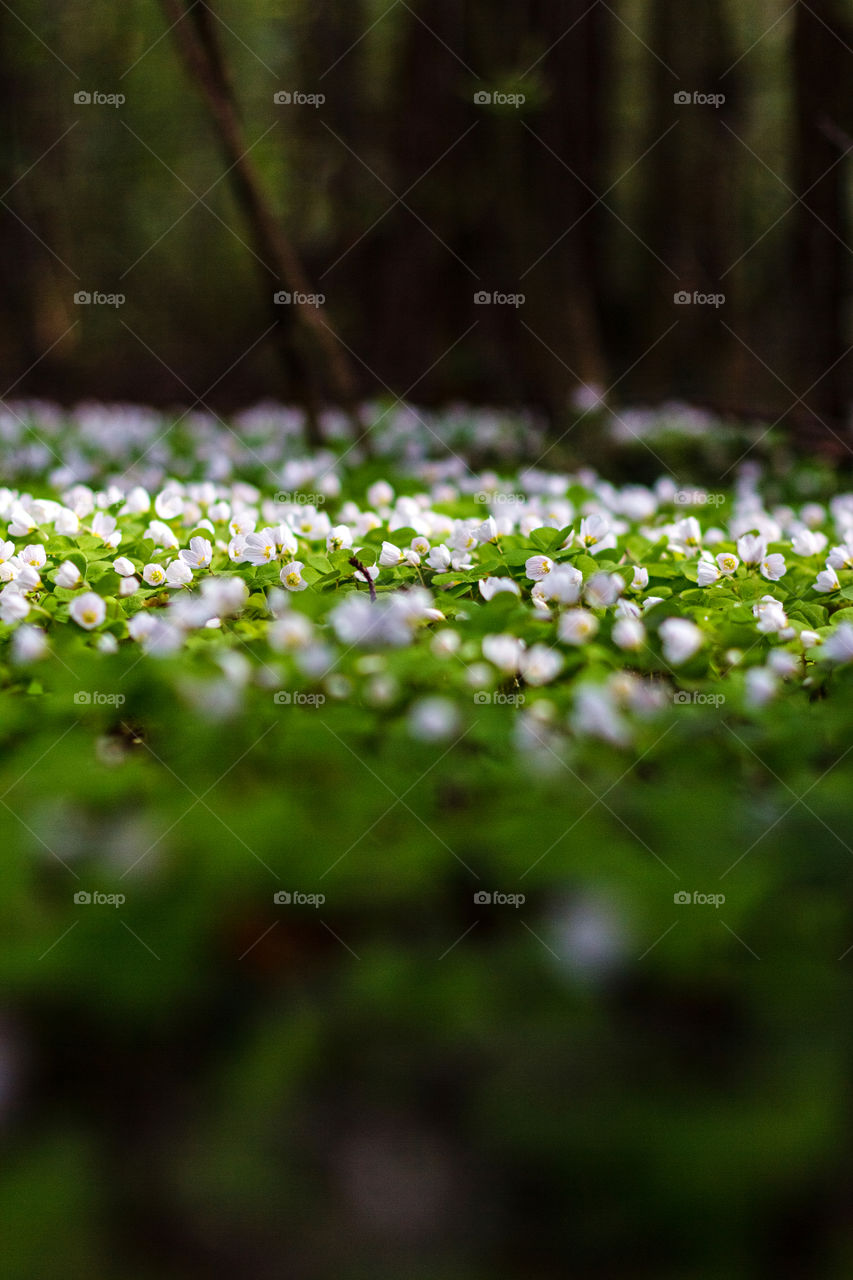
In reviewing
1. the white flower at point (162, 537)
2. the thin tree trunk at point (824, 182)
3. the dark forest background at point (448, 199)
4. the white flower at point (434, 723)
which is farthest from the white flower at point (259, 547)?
the thin tree trunk at point (824, 182)

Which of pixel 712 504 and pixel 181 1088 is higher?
pixel 181 1088

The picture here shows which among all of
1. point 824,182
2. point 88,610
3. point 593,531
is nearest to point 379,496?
point 593,531

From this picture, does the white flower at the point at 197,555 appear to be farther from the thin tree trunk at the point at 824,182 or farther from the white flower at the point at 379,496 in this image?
the thin tree trunk at the point at 824,182

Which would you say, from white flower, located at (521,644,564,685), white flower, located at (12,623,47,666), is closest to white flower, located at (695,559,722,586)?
white flower, located at (521,644,564,685)

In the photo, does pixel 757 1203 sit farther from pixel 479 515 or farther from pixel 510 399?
pixel 510 399

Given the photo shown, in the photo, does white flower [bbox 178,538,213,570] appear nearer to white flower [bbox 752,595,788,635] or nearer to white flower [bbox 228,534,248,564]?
white flower [bbox 228,534,248,564]

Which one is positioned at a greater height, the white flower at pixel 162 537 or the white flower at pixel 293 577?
the white flower at pixel 293 577

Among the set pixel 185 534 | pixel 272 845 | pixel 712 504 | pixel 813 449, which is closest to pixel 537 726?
pixel 272 845
